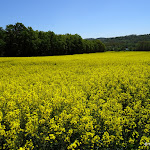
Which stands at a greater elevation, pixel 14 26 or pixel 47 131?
pixel 14 26

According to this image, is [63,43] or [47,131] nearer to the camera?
[47,131]

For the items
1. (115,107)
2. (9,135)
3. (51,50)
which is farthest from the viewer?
(51,50)

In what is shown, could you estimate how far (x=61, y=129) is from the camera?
439 centimetres

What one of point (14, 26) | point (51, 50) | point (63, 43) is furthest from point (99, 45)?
point (14, 26)

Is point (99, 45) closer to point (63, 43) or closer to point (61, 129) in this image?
point (63, 43)

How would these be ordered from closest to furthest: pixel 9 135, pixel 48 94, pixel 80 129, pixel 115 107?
1. pixel 9 135
2. pixel 80 129
3. pixel 115 107
4. pixel 48 94

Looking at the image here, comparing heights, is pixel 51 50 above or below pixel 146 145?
above

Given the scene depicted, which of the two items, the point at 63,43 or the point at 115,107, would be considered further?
the point at 63,43

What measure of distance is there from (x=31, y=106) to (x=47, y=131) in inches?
74.4

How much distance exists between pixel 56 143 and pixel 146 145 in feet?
7.95

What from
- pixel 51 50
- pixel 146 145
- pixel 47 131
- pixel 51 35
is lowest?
pixel 146 145

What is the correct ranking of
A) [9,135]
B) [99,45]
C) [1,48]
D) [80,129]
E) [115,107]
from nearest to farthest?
[9,135]
[80,129]
[115,107]
[1,48]
[99,45]

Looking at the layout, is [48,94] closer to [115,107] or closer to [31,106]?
[31,106]

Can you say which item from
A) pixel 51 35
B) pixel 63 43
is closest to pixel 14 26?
pixel 51 35
